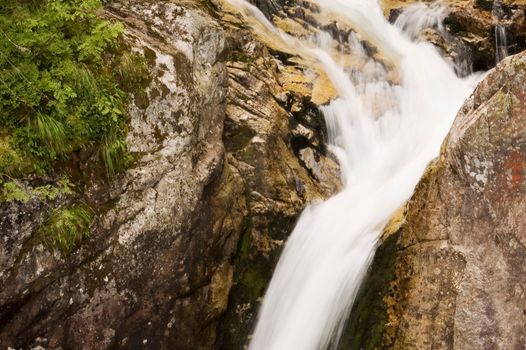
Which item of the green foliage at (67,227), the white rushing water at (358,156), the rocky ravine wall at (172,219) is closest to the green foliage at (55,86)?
the rocky ravine wall at (172,219)

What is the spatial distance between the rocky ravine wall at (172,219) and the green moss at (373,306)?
5.69 ft

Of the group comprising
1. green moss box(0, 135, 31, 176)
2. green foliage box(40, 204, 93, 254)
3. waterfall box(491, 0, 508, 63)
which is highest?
waterfall box(491, 0, 508, 63)

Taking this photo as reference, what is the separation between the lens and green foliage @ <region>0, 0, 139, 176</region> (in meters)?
4.76

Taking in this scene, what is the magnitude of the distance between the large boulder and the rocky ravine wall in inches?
80.3

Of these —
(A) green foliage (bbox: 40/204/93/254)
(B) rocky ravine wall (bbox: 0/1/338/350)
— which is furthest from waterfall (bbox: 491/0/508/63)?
(A) green foliage (bbox: 40/204/93/254)

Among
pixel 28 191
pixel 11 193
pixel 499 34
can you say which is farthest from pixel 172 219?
pixel 499 34

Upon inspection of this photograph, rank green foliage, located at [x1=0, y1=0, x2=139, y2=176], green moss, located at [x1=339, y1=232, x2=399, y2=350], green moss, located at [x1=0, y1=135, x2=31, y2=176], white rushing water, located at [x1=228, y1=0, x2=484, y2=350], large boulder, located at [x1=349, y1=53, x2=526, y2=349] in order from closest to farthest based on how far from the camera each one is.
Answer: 1. large boulder, located at [x1=349, y1=53, x2=526, y2=349]
2. green moss, located at [x1=0, y1=135, x2=31, y2=176]
3. green foliage, located at [x1=0, y1=0, x2=139, y2=176]
4. green moss, located at [x1=339, y1=232, x2=399, y2=350]
5. white rushing water, located at [x1=228, y1=0, x2=484, y2=350]

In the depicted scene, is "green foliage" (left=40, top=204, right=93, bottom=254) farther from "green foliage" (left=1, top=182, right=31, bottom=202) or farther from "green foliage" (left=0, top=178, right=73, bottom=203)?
"green foliage" (left=1, top=182, right=31, bottom=202)

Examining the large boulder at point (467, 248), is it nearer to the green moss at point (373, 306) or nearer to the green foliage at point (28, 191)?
the green moss at point (373, 306)

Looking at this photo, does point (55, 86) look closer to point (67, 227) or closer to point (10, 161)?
point (10, 161)

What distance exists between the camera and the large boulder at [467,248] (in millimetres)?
4523

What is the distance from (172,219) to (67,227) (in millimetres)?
1168

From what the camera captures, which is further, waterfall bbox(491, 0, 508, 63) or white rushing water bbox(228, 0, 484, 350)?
waterfall bbox(491, 0, 508, 63)

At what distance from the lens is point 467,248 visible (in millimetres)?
4730
